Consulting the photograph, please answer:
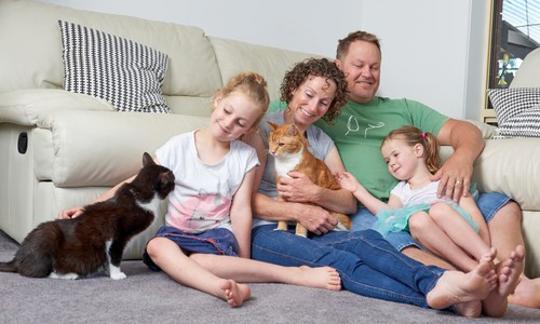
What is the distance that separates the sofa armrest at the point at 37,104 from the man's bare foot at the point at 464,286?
1.23 metres

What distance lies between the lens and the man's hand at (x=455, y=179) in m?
1.91

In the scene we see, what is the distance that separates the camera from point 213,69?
10.1 feet

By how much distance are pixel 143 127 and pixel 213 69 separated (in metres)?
1.19

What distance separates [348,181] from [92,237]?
0.84 meters

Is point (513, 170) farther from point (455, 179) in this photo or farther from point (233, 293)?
point (233, 293)

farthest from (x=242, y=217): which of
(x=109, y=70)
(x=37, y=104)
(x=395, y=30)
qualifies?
(x=395, y=30)

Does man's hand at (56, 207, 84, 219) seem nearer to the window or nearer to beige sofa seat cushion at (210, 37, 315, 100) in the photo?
beige sofa seat cushion at (210, 37, 315, 100)

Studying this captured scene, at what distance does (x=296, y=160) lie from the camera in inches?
77.5

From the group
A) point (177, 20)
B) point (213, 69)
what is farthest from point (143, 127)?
point (177, 20)

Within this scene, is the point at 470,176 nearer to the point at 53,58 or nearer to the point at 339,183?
the point at 339,183

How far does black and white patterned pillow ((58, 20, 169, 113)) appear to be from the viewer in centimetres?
253

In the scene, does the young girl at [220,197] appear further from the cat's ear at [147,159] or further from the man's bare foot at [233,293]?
the man's bare foot at [233,293]

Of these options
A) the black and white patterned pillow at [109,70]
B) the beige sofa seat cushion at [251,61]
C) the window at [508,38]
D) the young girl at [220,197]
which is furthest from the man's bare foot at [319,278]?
the window at [508,38]

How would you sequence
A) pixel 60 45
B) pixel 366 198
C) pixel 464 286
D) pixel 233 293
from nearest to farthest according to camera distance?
pixel 464 286
pixel 233 293
pixel 366 198
pixel 60 45
